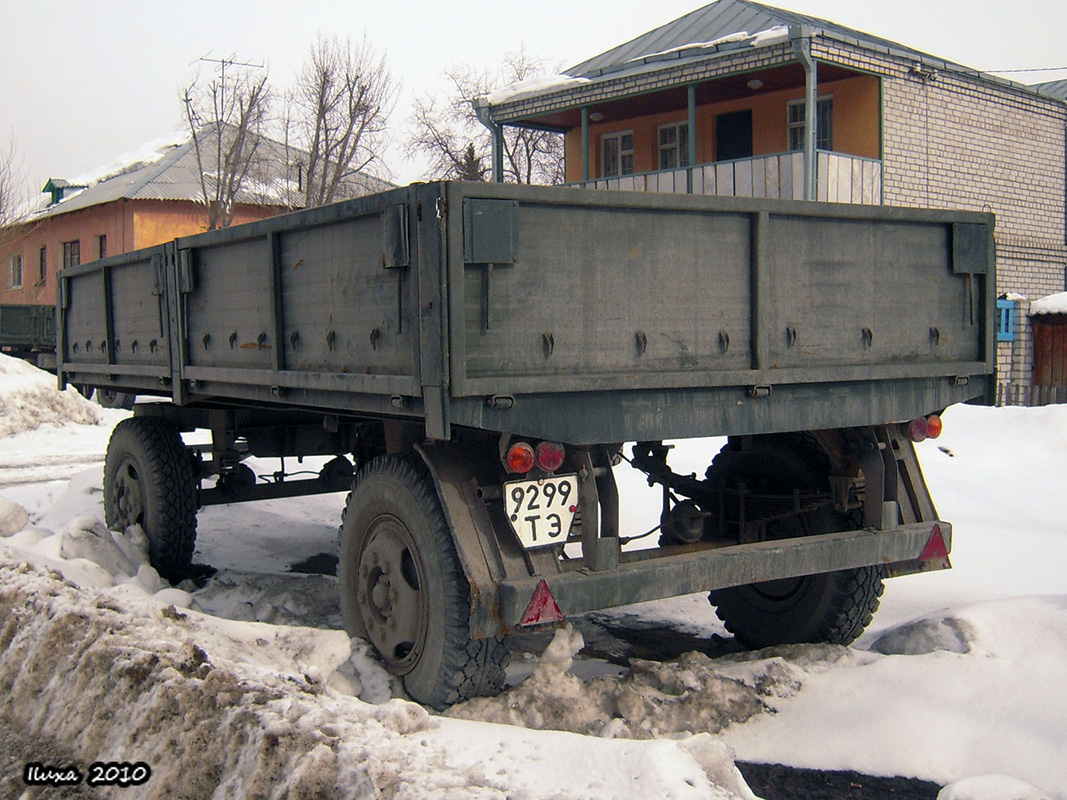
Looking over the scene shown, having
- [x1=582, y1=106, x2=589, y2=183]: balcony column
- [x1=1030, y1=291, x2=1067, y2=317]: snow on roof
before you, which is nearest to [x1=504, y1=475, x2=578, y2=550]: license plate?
[x1=582, y1=106, x2=589, y2=183]: balcony column

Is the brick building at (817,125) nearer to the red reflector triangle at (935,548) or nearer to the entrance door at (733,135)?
A: the entrance door at (733,135)

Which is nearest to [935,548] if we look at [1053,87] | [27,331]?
[27,331]

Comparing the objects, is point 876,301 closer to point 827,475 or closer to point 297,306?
point 827,475

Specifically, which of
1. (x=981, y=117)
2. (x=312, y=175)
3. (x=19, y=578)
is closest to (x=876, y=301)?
(x=19, y=578)

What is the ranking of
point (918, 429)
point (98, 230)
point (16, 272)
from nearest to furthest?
1. point (918, 429)
2. point (98, 230)
3. point (16, 272)

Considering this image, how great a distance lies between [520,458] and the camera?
3.82 meters

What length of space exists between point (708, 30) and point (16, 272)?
33609mm

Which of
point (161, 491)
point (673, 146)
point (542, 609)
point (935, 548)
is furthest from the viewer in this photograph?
point (673, 146)

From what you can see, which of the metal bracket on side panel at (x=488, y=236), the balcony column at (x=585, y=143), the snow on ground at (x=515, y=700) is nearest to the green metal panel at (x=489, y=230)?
the metal bracket on side panel at (x=488, y=236)

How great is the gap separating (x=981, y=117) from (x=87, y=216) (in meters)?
30.2

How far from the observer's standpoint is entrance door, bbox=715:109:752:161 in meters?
20.1

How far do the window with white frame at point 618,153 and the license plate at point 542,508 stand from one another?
1857 centimetres

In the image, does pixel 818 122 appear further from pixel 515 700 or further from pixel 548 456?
pixel 515 700

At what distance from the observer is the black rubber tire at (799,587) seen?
5027 millimetres
